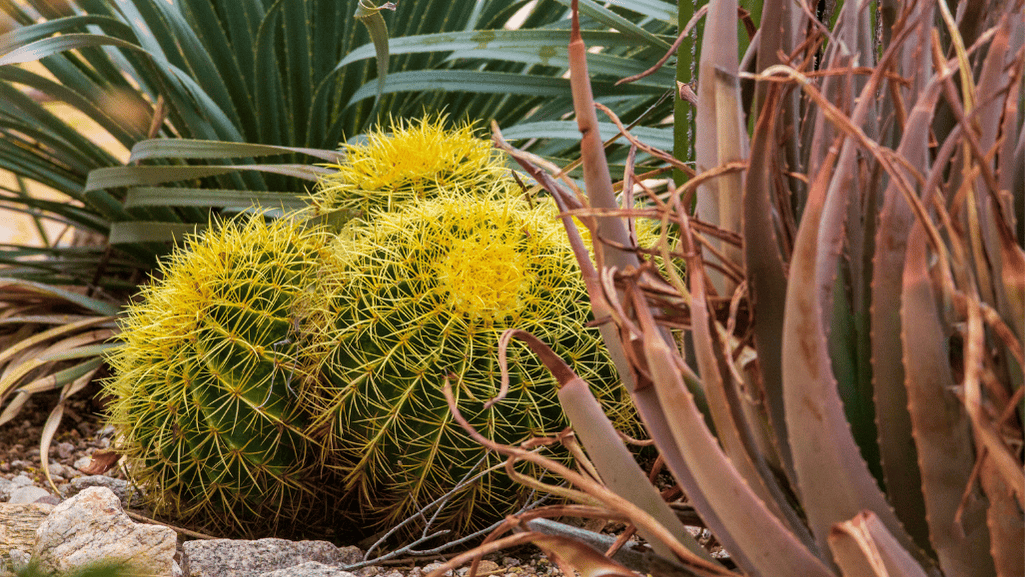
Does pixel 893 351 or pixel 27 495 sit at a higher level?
pixel 893 351

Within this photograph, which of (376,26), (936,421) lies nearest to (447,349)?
(936,421)

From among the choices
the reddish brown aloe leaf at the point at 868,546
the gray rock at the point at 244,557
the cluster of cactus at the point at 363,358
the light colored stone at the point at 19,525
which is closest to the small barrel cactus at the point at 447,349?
the cluster of cactus at the point at 363,358

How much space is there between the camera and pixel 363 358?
1.08 m

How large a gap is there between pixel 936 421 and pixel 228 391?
96cm

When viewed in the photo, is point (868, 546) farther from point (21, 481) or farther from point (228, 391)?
point (21, 481)

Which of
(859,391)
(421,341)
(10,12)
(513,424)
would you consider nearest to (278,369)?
(421,341)

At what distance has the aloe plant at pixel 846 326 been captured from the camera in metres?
0.41

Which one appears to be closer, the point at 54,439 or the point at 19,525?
the point at 19,525

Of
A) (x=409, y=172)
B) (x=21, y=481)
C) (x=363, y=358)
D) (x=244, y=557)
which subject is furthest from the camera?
(x=21, y=481)

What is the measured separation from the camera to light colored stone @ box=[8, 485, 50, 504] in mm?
1340

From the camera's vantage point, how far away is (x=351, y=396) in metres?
1.08

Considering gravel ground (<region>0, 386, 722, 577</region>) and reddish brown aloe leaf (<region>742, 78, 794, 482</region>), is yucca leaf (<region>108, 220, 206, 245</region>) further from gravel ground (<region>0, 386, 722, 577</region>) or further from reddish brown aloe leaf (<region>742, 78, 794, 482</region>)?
reddish brown aloe leaf (<region>742, 78, 794, 482</region>)

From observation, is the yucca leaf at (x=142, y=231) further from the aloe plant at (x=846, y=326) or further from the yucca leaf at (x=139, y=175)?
the aloe plant at (x=846, y=326)

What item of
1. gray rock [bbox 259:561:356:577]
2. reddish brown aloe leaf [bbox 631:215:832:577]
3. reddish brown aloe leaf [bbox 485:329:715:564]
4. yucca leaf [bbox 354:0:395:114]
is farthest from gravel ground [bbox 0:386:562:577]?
yucca leaf [bbox 354:0:395:114]
